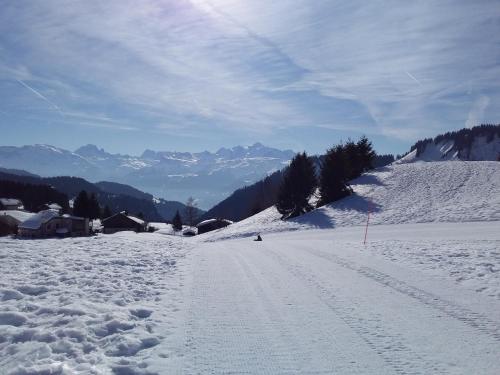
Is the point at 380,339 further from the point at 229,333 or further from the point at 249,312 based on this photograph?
the point at 249,312

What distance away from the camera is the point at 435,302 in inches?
352

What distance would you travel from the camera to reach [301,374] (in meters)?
5.36

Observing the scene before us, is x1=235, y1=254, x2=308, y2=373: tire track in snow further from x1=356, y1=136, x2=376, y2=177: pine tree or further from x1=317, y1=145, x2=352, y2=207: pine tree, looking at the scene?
x1=356, y1=136, x2=376, y2=177: pine tree

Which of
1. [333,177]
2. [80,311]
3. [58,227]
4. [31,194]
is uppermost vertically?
[333,177]

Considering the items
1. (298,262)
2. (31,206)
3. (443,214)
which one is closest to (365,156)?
(443,214)

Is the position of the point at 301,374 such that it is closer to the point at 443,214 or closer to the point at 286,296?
the point at 286,296

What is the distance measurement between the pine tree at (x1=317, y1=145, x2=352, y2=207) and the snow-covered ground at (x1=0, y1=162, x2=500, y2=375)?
31.3 m

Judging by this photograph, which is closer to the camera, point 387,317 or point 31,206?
point 387,317

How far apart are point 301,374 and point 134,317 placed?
12.5 ft

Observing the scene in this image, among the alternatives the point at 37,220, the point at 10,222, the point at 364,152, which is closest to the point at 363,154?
the point at 364,152

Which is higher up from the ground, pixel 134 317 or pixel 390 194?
pixel 390 194

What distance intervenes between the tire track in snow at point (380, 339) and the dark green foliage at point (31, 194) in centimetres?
13441

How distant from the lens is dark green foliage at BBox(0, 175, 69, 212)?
131m

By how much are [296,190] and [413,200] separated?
12.8 metres
